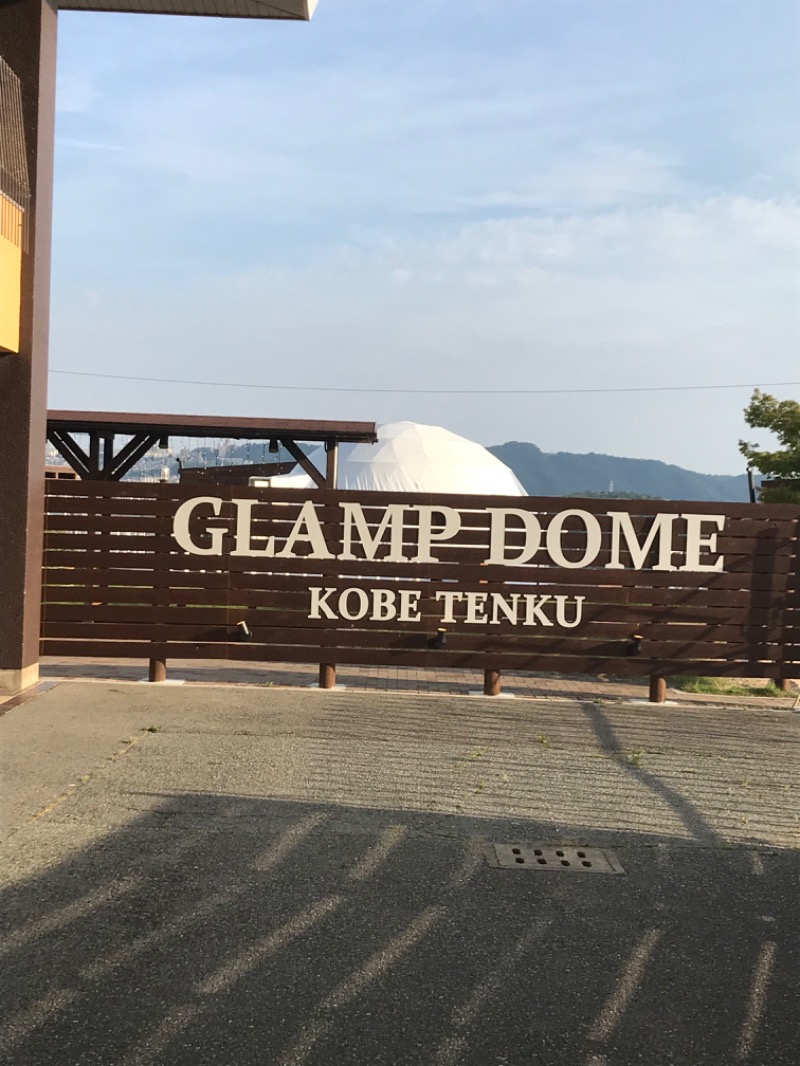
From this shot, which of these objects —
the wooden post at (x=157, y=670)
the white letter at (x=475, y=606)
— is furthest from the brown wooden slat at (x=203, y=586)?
the wooden post at (x=157, y=670)

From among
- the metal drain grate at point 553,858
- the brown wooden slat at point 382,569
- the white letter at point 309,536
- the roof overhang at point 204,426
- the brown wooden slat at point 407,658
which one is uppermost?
the roof overhang at point 204,426

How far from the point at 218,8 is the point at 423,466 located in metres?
37.7

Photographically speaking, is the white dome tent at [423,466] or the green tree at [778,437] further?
the white dome tent at [423,466]

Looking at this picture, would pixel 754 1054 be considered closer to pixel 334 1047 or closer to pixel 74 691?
pixel 334 1047

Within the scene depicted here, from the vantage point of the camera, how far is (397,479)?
4597 cm

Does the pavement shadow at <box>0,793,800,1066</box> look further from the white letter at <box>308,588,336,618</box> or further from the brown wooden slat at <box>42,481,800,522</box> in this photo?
the brown wooden slat at <box>42,481,800,522</box>

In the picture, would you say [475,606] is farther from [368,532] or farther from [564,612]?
[368,532]

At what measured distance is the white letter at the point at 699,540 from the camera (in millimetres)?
9023

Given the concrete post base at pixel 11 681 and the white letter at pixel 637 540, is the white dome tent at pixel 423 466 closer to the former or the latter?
the white letter at pixel 637 540

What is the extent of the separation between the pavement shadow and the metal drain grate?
8 cm

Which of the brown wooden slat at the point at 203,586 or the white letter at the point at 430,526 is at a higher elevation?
the white letter at the point at 430,526

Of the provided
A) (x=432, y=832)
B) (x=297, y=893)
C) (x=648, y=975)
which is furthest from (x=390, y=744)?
(x=648, y=975)

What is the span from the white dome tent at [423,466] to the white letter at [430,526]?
3421cm

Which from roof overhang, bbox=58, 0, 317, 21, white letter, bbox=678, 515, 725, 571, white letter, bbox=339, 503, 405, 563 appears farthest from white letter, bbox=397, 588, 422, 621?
roof overhang, bbox=58, 0, 317, 21
